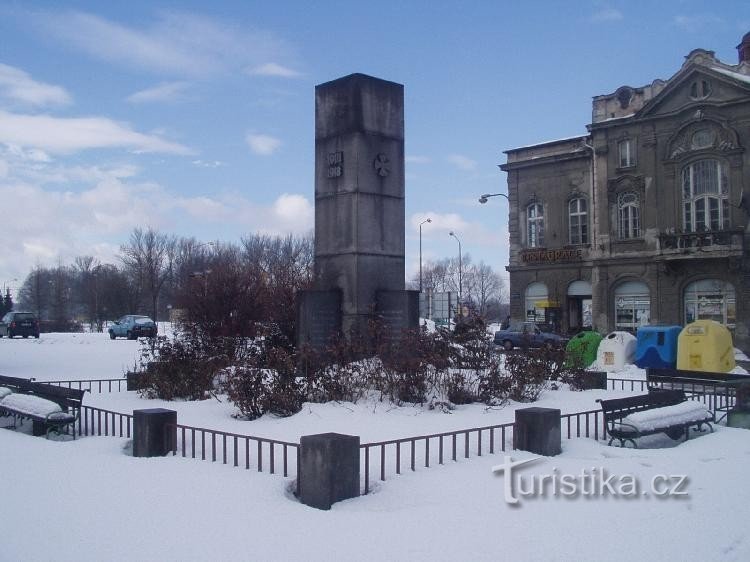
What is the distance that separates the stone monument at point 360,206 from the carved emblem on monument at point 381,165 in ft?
0.07

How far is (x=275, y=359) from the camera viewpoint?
1117 cm

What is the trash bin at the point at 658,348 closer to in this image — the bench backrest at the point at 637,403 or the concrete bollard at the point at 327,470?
the bench backrest at the point at 637,403

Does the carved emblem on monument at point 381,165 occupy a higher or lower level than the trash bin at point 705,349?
higher

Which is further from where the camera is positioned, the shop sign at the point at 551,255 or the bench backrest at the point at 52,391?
the shop sign at the point at 551,255

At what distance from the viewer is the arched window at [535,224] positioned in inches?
1606

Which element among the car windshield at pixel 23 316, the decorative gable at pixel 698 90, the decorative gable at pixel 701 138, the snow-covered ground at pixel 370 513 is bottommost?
the snow-covered ground at pixel 370 513

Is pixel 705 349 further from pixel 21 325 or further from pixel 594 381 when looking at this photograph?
pixel 21 325

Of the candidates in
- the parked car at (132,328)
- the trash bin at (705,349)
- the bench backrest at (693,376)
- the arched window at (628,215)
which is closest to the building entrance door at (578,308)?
the arched window at (628,215)

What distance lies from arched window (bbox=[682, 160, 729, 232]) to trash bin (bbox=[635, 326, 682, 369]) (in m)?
13.4

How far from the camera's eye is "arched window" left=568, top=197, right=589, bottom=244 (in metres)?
39.1

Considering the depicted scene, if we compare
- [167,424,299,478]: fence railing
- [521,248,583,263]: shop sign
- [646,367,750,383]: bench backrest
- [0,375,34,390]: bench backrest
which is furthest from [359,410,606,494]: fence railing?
[521,248,583,263]: shop sign

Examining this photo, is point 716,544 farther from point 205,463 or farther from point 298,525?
point 205,463

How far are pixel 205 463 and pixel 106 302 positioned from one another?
6778 centimetres

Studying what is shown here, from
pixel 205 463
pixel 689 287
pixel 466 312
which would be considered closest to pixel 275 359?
pixel 205 463
